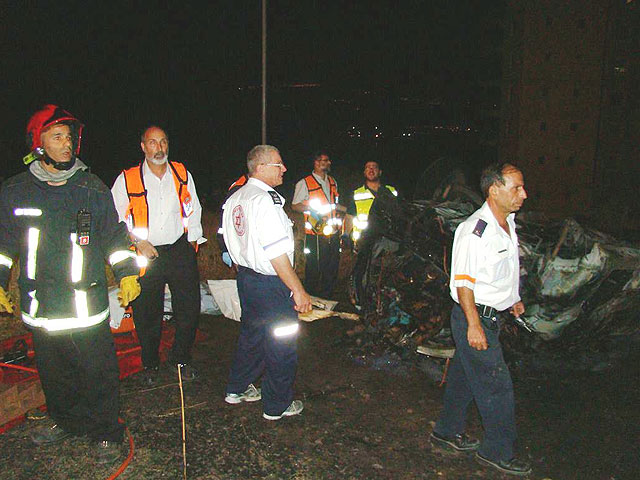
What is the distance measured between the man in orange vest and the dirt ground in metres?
2.18

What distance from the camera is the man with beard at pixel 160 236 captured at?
449 cm

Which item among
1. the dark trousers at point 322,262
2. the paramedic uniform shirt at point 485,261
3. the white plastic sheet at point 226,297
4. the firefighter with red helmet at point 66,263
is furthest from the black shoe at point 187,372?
the dark trousers at point 322,262

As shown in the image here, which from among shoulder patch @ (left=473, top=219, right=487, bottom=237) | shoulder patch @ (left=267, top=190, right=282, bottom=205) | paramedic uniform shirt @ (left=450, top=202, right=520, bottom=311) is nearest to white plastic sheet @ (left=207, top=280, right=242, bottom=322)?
shoulder patch @ (left=267, top=190, right=282, bottom=205)

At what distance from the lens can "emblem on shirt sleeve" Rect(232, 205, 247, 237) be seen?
12.4 ft

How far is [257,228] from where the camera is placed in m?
3.68

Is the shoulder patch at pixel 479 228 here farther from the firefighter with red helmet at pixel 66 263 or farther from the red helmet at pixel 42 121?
the red helmet at pixel 42 121

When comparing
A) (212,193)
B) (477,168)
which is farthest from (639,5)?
(212,193)

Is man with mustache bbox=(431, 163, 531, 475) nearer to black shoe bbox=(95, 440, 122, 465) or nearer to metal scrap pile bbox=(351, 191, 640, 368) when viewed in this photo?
metal scrap pile bbox=(351, 191, 640, 368)

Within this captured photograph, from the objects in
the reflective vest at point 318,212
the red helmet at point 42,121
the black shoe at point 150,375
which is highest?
the red helmet at point 42,121

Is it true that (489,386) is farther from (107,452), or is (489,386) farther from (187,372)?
(187,372)

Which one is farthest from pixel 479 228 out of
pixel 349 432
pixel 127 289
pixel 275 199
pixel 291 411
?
pixel 127 289

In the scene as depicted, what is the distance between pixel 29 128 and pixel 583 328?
176 inches

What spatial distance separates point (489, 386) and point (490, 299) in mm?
508

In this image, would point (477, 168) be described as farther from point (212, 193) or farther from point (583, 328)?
point (212, 193)
